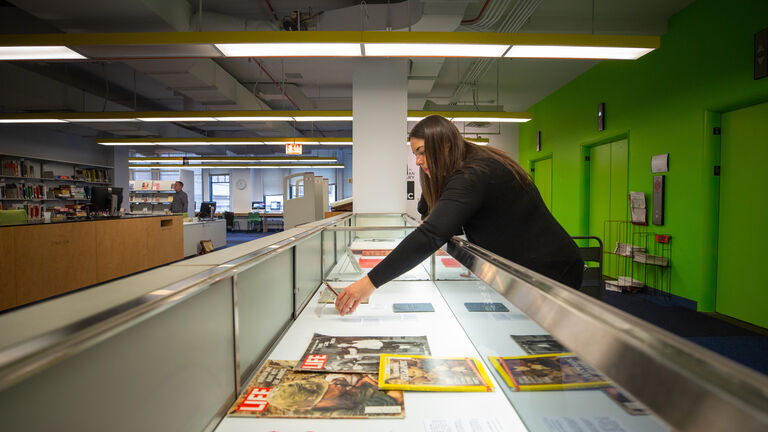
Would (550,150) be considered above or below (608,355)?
above

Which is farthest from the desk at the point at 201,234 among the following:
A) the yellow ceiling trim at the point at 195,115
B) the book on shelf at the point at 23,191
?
the book on shelf at the point at 23,191

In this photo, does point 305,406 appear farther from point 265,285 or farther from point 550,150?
point 550,150

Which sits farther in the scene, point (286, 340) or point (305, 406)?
point (286, 340)

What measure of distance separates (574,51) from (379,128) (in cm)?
265

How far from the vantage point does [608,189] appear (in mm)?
5715

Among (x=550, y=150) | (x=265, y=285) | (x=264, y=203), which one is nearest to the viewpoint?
(x=265, y=285)

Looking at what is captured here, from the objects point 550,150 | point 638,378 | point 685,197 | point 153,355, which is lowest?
point 153,355

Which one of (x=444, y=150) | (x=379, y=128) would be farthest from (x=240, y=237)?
(x=444, y=150)

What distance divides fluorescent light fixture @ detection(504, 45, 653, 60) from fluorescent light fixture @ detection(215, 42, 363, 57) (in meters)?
1.47

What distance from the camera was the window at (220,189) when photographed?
1691 cm

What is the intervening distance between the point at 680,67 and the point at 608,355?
524 cm

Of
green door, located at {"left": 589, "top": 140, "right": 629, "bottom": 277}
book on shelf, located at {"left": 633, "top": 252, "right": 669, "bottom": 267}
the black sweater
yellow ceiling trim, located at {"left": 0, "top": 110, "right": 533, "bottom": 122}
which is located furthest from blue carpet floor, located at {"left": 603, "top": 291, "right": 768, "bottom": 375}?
yellow ceiling trim, located at {"left": 0, "top": 110, "right": 533, "bottom": 122}

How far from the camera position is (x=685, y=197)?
4.05 metres

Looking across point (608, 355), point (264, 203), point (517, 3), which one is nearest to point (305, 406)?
point (608, 355)
